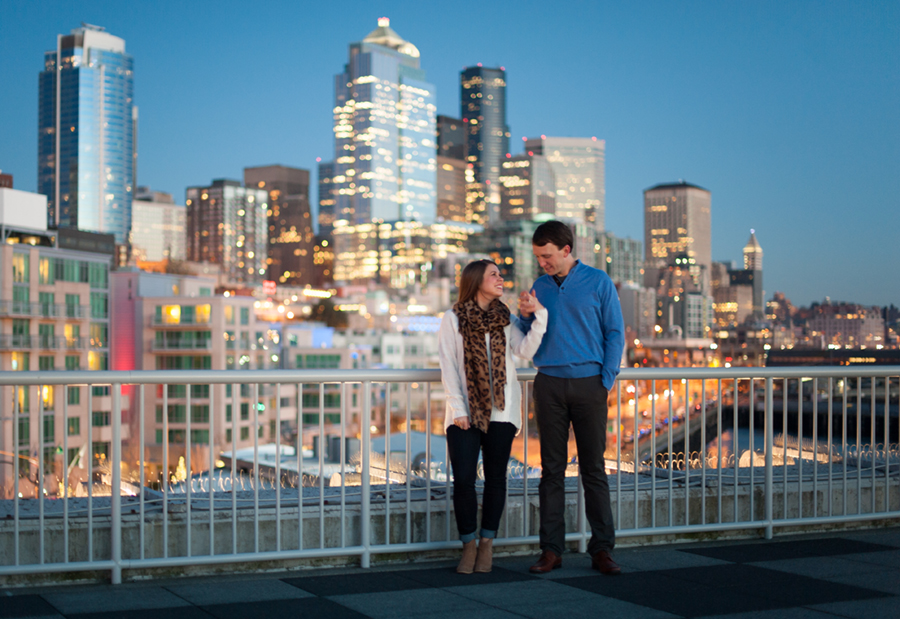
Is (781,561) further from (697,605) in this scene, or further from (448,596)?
(448,596)

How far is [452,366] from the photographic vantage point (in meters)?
5.09

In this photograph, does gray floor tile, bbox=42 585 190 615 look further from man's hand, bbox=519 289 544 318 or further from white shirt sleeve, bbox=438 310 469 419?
man's hand, bbox=519 289 544 318

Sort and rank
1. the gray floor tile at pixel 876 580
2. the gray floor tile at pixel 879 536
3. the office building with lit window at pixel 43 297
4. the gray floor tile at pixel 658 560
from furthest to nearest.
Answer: the office building with lit window at pixel 43 297
the gray floor tile at pixel 879 536
the gray floor tile at pixel 658 560
the gray floor tile at pixel 876 580

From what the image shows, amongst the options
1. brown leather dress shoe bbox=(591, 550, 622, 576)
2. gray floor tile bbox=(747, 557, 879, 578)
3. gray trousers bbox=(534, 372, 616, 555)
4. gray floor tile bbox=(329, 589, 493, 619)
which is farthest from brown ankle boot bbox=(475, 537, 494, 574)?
gray floor tile bbox=(747, 557, 879, 578)

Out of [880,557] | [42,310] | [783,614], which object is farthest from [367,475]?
[42,310]

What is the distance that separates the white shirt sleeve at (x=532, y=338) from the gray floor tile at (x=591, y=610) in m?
1.36

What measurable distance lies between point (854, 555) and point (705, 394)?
1363 mm

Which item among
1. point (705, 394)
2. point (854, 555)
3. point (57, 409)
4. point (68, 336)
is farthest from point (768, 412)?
point (68, 336)

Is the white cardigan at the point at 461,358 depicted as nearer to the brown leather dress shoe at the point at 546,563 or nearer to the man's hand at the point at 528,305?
the man's hand at the point at 528,305

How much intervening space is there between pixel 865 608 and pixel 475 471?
2.11 m

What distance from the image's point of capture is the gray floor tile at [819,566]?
5191 mm

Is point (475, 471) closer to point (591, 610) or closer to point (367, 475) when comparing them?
point (367, 475)

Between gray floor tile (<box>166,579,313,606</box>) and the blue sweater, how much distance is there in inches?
74.3

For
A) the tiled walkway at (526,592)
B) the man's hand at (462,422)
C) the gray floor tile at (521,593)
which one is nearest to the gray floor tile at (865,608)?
the tiled walkway at (526,592)
